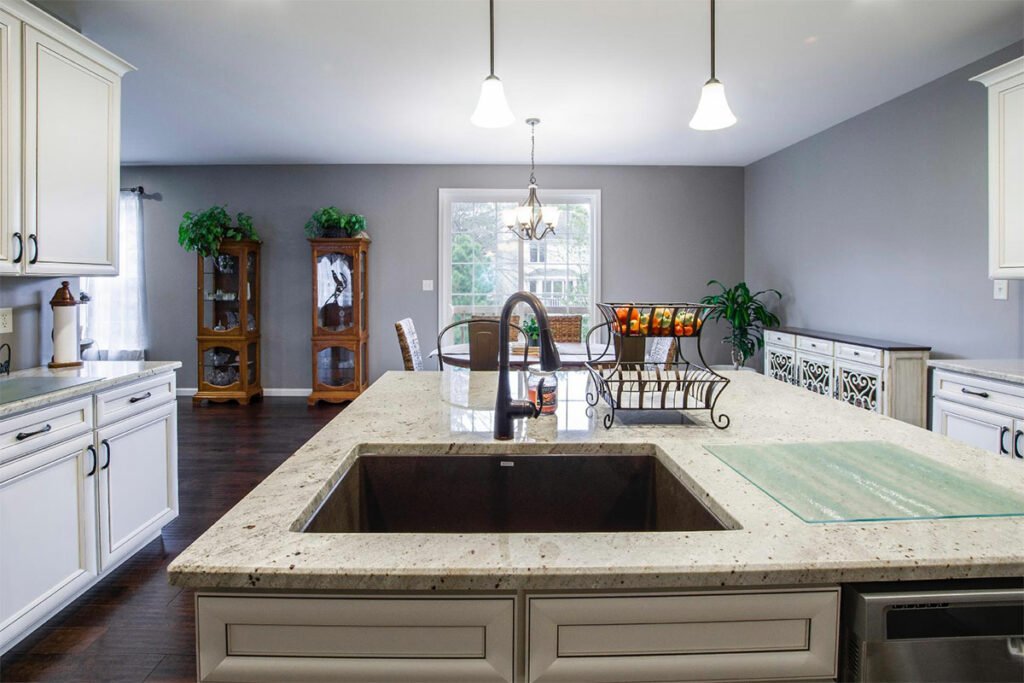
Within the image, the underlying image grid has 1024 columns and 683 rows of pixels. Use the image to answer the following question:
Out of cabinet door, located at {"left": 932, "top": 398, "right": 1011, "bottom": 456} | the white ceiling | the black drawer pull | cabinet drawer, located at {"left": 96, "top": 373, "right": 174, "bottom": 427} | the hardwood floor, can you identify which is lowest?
the hardwood floor

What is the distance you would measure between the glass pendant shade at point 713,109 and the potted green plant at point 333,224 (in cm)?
436

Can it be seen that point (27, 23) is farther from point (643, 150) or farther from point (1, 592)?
point (643, 150)

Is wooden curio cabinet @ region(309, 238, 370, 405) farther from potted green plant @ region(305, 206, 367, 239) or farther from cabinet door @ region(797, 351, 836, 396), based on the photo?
cabinet door @ region(797, 351, 836, 396)

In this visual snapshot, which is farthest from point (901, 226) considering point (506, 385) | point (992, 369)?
point (506, 385)

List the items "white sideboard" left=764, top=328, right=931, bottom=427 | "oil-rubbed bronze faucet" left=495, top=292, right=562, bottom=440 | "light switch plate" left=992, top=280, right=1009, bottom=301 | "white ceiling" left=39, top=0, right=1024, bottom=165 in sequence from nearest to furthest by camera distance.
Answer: "oil-rubbed bronze faucet" left=495, top=292, right=562, bottom=440 < "white ceiling" left=39, top=0, right=1024, bottom=165 < "light switch plate" left=992, top=280, right=1009, bottom=301 < "white sideboard" left=764, top=328, right=931, bottom=427

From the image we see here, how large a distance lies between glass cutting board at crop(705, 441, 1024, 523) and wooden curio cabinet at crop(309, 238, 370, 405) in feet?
16.7

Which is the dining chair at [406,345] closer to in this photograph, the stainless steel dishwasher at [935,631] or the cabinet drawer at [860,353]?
the cabinet drawer at [860,353]

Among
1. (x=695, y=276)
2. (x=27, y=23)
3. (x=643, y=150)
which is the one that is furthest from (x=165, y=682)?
(x=695, y=276)

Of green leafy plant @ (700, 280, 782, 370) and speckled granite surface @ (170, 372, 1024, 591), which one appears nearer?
speckled granite surface @ (170, 372, 1024, 591)

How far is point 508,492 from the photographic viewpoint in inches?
47.4

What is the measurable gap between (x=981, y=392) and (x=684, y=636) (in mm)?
2582

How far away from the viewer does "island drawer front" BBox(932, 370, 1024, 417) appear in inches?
92.9

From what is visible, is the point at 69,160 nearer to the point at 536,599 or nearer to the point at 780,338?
the point at 536,599

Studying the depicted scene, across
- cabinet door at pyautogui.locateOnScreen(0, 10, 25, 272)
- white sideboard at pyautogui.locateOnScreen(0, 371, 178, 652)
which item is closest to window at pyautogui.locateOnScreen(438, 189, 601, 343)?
white sideboard at pyautogui.locateOnScreen(0, 371, 178, 652)
